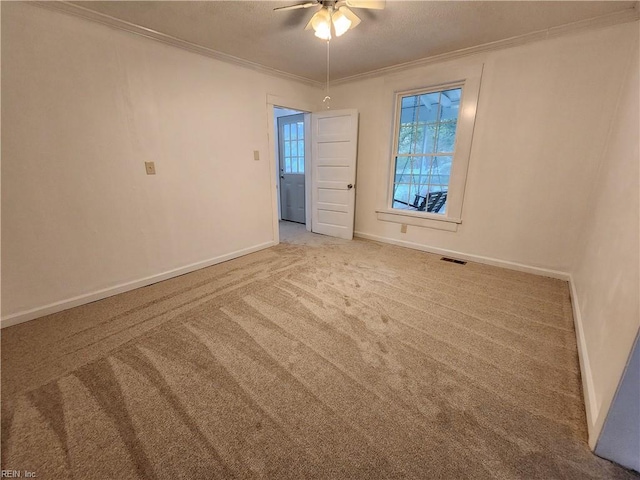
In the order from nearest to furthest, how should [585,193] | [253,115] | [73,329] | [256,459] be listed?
[256,459] < [73,329] < [585,193] < [253,115]

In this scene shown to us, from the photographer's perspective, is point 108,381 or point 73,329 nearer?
point 108,381

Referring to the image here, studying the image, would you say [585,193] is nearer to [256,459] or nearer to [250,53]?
[256,459]

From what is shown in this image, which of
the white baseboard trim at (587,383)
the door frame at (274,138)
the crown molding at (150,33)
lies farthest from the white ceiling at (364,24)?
the white baseboard trim at (587,383)

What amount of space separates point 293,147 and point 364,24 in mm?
2841

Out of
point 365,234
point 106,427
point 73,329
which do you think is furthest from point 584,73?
point 73,329

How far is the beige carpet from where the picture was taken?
108 cm

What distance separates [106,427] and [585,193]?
3.95 meters

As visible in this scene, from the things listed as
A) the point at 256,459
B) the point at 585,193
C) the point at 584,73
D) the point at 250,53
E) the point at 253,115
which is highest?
the point at 250,53

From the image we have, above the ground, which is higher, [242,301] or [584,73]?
[584,73]

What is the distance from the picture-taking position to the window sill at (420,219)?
3.26 metres

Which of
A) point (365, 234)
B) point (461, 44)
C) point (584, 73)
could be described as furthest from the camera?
point (365, 234)

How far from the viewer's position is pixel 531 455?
1094 millimetres

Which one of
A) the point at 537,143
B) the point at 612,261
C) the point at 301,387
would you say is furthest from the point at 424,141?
the point at 301,387

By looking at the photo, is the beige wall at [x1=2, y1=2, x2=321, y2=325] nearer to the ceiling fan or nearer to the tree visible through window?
the ceiling fan
